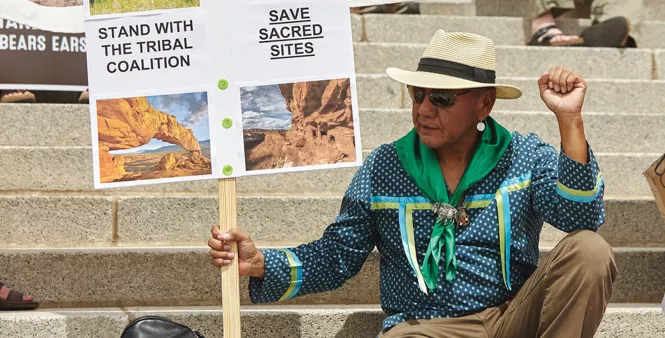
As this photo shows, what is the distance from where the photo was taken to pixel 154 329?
131 inches

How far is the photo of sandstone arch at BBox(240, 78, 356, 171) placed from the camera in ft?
10.8

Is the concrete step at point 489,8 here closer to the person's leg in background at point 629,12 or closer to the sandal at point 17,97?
the person's leg in background at point 629,12

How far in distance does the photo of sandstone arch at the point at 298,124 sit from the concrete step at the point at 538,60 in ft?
9.42

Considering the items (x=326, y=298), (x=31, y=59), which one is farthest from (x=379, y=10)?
(x=326, y=298)

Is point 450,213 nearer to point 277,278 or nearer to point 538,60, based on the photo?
point 277,278

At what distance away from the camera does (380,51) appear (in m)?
6.19

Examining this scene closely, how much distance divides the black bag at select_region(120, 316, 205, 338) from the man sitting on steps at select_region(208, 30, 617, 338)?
10.4 inches

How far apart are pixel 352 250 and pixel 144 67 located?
0.91 meters

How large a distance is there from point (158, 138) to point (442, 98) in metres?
0.91

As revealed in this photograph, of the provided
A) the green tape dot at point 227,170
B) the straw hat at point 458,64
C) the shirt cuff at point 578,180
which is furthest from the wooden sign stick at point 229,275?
the shirt cuff at point 578,180

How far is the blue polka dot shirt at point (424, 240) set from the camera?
3400 millimetres

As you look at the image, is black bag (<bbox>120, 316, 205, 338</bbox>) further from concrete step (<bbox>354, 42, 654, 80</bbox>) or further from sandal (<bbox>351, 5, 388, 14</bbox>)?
sandal (<bbox>351, 5, 388, 14</bbox>)

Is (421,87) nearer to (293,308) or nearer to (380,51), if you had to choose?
(293,308)

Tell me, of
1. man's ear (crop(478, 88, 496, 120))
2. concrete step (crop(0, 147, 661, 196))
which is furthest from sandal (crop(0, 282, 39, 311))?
man's ear (crop(478, 88, 496, 120))
